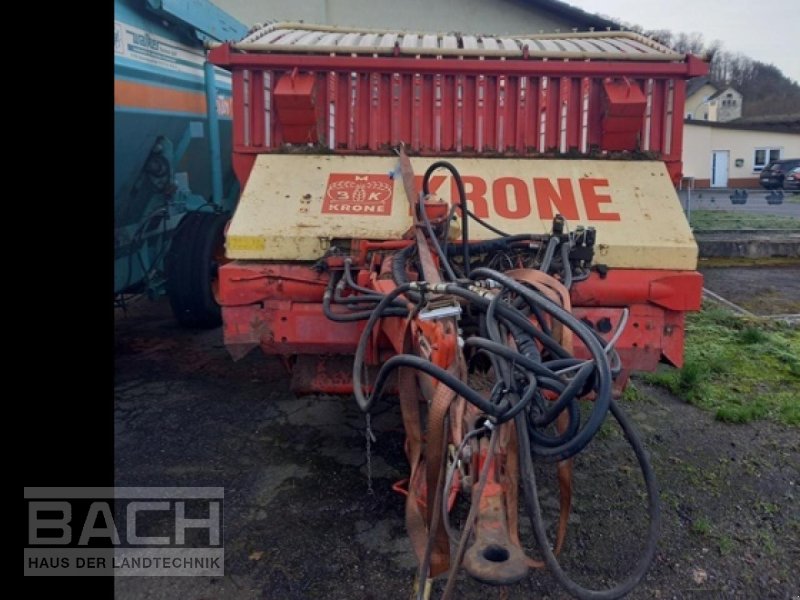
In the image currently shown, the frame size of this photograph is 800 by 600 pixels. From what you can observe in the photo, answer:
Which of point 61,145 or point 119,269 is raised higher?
point 61,145

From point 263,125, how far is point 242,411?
5.37ft

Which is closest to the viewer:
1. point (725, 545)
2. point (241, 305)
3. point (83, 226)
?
point (725, 545)

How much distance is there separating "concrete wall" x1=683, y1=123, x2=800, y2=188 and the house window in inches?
6.2

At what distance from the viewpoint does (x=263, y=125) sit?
3789mm

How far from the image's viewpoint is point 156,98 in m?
4.68

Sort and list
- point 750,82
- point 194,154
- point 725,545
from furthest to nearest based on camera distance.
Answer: point 750,82
point 194,154
point 725,545

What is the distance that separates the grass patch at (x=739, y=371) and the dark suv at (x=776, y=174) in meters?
24.1

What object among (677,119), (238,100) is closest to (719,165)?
(677,119)

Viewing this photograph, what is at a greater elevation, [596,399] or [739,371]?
[596,399]

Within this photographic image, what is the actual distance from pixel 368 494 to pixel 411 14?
31.1 ft

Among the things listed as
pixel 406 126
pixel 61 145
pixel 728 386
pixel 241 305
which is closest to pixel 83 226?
pixel 61 145

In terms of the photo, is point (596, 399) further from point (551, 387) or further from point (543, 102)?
point (543, 102)

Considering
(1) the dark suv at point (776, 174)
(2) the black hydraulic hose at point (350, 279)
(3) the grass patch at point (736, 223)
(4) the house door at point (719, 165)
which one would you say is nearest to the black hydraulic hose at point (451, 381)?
(2) the black hydraulic hose at point (350, 279)

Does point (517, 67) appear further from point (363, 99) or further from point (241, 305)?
point (241, 305)
